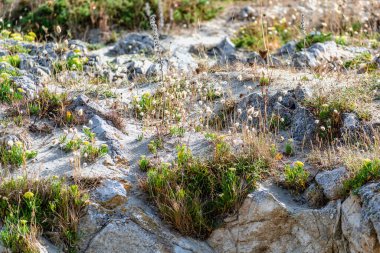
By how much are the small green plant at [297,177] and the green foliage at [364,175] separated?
0.57 meters

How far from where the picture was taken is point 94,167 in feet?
26.4

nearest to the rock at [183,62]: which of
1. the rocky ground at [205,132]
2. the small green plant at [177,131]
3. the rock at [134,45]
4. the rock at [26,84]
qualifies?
the rocky ground at [205,132]

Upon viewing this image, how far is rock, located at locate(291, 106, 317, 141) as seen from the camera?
8609 mm

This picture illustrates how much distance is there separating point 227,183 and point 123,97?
2913 millimetres

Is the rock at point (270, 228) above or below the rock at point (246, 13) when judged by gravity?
below

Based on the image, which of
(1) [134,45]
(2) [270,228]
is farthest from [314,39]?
(2) [270,228]

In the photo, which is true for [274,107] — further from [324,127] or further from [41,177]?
[41,177]

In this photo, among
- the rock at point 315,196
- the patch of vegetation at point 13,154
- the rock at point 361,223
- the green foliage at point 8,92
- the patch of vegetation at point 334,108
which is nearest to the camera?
the rock at point 361,223

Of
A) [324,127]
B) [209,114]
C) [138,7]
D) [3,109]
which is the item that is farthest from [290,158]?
[138,7]

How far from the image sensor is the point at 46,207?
7.50 m

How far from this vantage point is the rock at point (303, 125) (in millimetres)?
8609

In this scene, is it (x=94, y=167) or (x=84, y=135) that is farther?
(x=84, y=135)

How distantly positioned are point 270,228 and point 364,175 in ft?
3.76

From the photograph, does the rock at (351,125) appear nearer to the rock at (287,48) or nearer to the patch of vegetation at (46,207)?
the patch of vegetation at (46,207)
